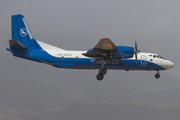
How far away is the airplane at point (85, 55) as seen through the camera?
29.2 metres

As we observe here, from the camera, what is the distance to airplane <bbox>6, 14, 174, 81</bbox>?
29156 mm

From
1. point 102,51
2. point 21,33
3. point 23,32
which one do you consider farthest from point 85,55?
point 21,33

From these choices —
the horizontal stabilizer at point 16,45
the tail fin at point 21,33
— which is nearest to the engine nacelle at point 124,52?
the tail fin at point 21,33

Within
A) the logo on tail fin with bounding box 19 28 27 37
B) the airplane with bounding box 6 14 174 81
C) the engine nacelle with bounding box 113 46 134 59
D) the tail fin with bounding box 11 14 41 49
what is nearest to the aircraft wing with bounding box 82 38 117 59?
the airplane with bounding box 6 14 174 81

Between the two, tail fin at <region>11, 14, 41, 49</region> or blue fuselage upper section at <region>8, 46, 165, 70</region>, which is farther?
tail fin at <region>11, 14, 41, 49</region>

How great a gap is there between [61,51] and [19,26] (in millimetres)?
7689

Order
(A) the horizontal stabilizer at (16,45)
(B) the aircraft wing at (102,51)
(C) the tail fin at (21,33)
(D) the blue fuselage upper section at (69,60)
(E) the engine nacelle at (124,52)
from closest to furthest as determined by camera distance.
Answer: (B) the aircraft wing at (102,51) → (A) the horizontal stabilizer at (16,45) → (E) the engine nacelle at (124,52) → (D) the blue fuselage upper section at (69,60) → (C) the tail fin at (21,33)

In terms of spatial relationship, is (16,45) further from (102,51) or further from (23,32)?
(102,51)

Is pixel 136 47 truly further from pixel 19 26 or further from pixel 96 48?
pixel 19 26

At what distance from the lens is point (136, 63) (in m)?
31.3

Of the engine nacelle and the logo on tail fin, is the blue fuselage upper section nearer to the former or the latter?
the engine nacelle

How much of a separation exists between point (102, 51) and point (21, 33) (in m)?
12.9

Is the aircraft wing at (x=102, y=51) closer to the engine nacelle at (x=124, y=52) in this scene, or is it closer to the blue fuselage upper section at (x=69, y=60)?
the engine nacelle at (x=124, y=52)

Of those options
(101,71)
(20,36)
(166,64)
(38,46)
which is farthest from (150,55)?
(20,36)
